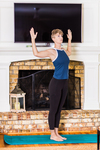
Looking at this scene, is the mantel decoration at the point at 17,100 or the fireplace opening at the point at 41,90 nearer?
the mantel decoration at the point at 17,100

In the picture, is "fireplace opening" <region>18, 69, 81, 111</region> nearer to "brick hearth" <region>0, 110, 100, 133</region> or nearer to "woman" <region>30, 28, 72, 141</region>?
"brick hearth" <region>0, 110, 100, 133</region>

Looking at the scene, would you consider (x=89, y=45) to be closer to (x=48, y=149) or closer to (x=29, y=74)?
(x=29, y=74)

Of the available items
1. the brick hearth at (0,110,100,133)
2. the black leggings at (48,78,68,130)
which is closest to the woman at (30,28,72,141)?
the black leggings at (48,78,68,130)

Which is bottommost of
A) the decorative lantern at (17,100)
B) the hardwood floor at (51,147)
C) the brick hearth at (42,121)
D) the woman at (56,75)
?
the hardwood floor at (51,147)

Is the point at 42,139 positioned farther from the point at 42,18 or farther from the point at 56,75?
the point at 42,18

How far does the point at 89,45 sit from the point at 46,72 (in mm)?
727

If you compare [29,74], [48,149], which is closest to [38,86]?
[29,74]

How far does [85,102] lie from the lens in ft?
11.4

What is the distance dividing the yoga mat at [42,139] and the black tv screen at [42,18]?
1277mm

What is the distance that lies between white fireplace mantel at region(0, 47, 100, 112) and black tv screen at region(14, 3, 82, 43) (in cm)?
19

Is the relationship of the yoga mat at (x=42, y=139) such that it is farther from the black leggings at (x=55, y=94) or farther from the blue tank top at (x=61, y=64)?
the blue tank top at (x=61, y=64)

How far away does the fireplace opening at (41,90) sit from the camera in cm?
349

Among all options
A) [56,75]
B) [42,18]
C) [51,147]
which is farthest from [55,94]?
[42,18]

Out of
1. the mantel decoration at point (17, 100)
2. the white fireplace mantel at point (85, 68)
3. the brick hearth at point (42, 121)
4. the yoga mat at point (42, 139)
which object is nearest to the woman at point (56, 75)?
the yoga mat at point (42, 139)
